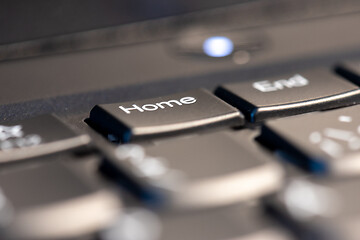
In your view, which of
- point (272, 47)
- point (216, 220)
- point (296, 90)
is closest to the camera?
point (216, 220)

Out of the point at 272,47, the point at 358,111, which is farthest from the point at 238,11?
the point at 358,111

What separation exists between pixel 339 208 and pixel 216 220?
Result: 2.0 inches

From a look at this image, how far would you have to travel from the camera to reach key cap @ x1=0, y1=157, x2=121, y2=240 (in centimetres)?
21

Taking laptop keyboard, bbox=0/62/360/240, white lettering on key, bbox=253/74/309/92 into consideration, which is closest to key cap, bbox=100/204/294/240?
laptop keyboard, bbox=0/62/360/240

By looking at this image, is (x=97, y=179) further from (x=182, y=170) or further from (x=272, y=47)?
(x=272, y=47)

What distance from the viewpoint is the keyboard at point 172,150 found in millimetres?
221

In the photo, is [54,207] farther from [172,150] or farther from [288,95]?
[288,95]

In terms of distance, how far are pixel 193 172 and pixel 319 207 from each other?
Result: 0.17ft

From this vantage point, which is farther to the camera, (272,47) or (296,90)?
(272,47)

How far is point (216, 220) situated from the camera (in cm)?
22

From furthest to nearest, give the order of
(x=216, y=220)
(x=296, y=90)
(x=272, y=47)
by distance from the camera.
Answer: (x=272, y=47), (x=296, y=90), (x=216, y=220)

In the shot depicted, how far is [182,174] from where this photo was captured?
239 mm

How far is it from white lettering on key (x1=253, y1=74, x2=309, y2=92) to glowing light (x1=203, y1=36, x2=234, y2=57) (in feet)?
0.27

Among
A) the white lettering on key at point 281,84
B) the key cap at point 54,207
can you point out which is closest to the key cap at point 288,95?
the white lettering on key at point 281,84
